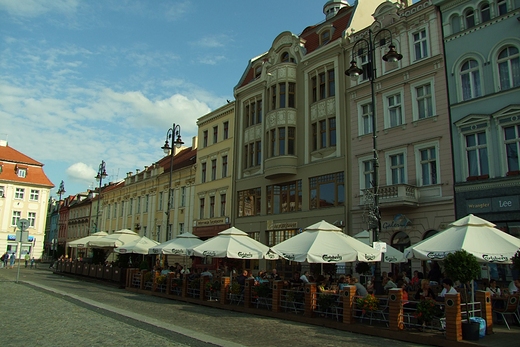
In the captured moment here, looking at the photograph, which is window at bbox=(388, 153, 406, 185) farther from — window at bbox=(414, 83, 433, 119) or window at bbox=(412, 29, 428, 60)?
window at bbox=(412, 29, 428, 60)

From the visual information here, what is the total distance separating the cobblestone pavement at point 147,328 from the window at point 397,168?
453 inches

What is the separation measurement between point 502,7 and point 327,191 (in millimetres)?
12596

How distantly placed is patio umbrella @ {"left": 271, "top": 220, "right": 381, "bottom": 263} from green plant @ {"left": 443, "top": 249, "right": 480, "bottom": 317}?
3499 mm

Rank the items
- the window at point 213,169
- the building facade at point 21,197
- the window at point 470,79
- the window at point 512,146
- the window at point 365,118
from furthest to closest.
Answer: the building facade at point 21,197
the window at point 213,169
the window at point 365,118
the window at point 470,79
the window at point 512,146

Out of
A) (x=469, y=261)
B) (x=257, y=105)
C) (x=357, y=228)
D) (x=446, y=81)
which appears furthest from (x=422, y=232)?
(x=257, y=105)

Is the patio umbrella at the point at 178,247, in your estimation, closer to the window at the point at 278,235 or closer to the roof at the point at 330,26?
the window at the point at 278,235

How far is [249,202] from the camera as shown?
32.9 m

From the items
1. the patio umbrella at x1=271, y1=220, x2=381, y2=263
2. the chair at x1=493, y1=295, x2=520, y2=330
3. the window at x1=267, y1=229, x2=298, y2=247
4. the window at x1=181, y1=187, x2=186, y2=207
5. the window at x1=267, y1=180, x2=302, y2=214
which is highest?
the window at x1=181, y1=187, x2=186, y2=207

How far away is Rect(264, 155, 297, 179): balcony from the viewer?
28.9m

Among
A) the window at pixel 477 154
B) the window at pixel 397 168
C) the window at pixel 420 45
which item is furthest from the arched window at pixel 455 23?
the window at pixel 397 168

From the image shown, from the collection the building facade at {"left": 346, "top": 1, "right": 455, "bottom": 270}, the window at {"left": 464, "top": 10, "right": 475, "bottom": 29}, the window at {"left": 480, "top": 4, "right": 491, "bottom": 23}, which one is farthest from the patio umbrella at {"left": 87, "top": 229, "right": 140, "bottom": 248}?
the window at {"left": 480, "top": 4, "right": 491, "bottom": 23}

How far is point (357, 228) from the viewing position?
81.3 feet

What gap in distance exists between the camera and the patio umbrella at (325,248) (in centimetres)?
1431

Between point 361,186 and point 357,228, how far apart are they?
7.36 ft
